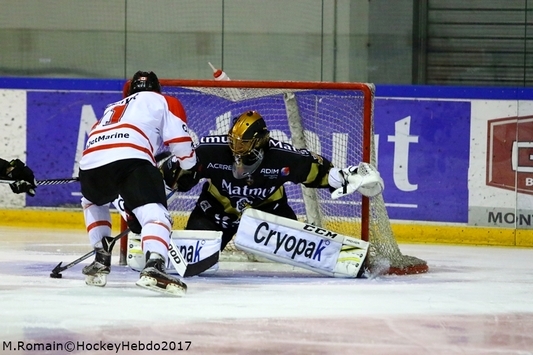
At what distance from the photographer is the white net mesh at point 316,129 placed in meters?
5.57

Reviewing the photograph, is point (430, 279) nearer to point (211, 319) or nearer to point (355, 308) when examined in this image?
point (355, 308)

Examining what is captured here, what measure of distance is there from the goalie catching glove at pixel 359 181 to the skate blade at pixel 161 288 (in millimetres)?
1143

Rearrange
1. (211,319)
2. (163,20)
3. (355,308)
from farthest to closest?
(163,20) → (355,308) → (211,319)

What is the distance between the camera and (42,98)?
7.84 metres

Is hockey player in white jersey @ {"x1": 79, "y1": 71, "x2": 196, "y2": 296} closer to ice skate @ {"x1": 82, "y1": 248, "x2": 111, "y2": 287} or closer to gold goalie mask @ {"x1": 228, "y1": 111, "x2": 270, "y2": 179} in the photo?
ice skate @ {"x1": 82, "y1": 248, "x2": 111, "y2": 287}

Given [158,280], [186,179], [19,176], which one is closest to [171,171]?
[186,179]

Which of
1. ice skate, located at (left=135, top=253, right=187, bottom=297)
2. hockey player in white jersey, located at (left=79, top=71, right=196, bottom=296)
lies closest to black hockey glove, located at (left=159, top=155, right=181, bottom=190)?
hockey player in white jersey, located at (left=79, top=71, right=196, bottom=296)

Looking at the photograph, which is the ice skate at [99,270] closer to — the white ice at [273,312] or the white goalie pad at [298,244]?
the white ice at [273,312]

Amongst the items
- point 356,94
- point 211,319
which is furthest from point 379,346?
point 356,94

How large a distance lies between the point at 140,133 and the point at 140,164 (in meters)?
0.15

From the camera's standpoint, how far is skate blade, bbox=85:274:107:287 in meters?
4.79

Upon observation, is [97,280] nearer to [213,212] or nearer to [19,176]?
[19,176]

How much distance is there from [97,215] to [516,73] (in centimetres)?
358

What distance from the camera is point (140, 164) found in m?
4.57
